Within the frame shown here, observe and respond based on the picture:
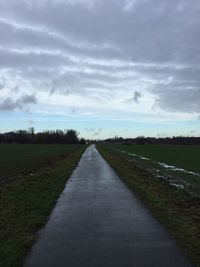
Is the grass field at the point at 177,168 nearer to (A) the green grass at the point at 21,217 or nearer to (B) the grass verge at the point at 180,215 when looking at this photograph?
(B) the grass verge at the point at 180,215

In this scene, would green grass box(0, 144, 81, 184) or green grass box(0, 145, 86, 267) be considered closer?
green grass box(0, 145, 86, 267)

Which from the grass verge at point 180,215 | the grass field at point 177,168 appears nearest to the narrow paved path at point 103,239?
the grass verge at point 180,215

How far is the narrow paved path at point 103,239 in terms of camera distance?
7324mm

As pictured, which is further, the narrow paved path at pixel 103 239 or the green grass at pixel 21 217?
the green grass at pixel 21 217

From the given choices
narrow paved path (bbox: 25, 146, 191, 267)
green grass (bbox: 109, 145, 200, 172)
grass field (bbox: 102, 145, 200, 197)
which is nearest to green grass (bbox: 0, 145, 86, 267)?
narrow paved path (bbox: 25, 146, 191, 267)

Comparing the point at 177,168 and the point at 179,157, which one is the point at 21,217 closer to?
the point at 177,168

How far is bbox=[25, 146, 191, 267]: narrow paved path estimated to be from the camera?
7.32 metres

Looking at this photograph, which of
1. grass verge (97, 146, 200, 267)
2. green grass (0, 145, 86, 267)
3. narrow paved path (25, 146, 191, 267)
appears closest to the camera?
narrow paved path (25, 146, 191, 267)

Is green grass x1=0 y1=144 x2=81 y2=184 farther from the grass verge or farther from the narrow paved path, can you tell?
the narrow paved path

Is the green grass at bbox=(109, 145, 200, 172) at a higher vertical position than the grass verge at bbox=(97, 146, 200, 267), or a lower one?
higher

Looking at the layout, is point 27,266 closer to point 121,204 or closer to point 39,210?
point 39,210

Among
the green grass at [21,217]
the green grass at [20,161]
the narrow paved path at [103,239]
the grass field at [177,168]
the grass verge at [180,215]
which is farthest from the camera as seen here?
the green grass at [20,161]

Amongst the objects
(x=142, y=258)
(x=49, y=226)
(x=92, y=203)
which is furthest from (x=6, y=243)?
(x=92, y=203)

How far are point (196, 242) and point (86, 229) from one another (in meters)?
2.59
